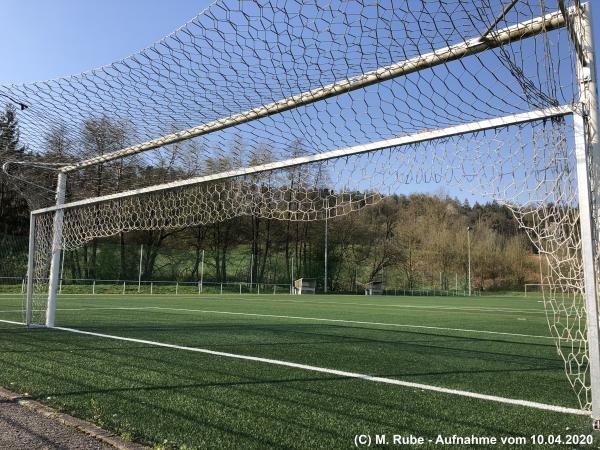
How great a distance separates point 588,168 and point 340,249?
4954cm

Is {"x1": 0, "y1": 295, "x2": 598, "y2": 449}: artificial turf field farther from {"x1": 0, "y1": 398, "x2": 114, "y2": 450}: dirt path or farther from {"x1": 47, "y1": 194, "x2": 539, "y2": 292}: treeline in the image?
{"x1": 47, "y1": 194, "x2": 539, "y2": 292}: treeline

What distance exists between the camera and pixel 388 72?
4750mm

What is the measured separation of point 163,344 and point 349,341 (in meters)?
3.14

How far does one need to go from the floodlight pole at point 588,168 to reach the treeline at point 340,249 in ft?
89.4

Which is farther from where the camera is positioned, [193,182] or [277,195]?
[277,195]

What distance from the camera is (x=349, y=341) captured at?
29.3 feet

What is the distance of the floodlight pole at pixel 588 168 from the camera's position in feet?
11.5

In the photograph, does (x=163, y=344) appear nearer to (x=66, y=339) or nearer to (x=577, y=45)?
(x=66, y=339)

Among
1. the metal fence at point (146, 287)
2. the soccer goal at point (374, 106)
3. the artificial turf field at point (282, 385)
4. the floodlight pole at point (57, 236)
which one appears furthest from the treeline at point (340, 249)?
the soccer goal at point (374, 106)

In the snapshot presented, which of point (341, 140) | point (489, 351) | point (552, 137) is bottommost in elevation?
point (489, 351)

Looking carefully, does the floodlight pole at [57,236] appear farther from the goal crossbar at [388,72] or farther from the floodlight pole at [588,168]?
the floodlight pole at [588,168]

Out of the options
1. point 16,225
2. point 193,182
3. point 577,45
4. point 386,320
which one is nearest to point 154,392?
point 193,182

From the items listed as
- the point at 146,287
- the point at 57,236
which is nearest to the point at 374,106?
the point at 57,236

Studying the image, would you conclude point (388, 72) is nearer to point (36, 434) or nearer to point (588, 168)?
point (588, 168)
